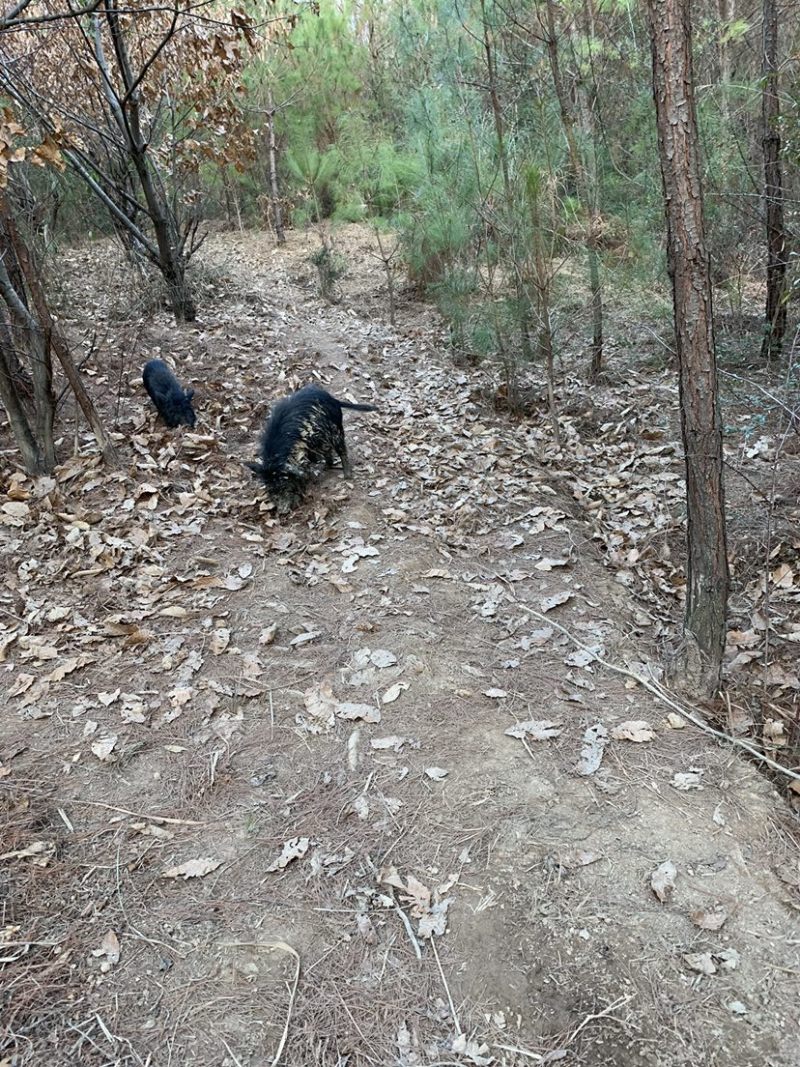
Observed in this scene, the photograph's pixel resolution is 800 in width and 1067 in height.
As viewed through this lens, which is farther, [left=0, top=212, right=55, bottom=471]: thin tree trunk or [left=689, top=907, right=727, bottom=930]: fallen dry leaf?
[left=0, top=212, right=55, bottom=471]: thin tree trunk

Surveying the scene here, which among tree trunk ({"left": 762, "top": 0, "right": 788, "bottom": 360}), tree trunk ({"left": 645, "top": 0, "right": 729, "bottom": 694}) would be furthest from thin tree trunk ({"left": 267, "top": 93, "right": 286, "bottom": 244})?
tree trunk ({"left": 645, "top": 0, "right": 729, "bottom": 694})

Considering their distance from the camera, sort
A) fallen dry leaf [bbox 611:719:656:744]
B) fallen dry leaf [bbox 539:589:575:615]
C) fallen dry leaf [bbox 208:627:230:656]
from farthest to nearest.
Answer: fallen dry leaf [bbox 539:589:575:615] → fallen dry leaf [bbox 208:627:230:656] → fallen dry leaf [bbox 611:719:656:744]

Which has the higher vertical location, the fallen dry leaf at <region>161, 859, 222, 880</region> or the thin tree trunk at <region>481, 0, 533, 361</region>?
the thin tree trunk at <region>481, 0, 533, 361</region>

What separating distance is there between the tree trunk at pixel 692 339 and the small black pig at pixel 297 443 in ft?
10.8

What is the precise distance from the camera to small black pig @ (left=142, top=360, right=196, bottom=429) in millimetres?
6570

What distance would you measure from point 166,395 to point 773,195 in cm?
684

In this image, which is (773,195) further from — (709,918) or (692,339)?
(709,918)

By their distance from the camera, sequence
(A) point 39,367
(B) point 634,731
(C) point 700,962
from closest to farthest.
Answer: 1. (C) point 700,962
2. (B) point 634,731
3. (A) point 39,367

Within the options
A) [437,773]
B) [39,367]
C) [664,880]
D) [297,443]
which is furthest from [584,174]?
[664,880]

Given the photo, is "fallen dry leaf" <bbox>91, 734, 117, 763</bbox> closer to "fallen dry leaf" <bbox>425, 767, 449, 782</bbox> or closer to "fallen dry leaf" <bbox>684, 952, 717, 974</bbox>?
"fallen dry leaf" <bbox>425, 767, 449, 782</bbox>

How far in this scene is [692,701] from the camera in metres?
3.56

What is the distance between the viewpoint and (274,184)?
14562 millimetres

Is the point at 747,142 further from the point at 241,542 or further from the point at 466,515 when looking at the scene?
the point at 241,542

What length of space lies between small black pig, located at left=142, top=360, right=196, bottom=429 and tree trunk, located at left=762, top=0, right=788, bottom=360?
604 cm
